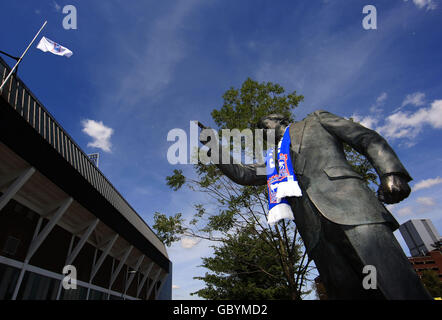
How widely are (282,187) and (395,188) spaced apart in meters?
0.82

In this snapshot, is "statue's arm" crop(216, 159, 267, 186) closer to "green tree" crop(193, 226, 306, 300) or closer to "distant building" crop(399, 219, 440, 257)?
"green tree" crop(193, 226, 306, 300)

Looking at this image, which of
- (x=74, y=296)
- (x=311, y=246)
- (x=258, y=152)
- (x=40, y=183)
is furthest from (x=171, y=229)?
(x=74, y=296)

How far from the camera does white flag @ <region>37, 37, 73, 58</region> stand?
449 inches

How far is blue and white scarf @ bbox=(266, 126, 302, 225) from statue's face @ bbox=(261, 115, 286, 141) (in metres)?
0.26

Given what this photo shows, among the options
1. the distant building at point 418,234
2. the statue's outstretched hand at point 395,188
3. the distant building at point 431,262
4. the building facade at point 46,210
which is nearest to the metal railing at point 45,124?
the building facade at point 46,210

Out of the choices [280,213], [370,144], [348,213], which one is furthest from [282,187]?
[370,144]

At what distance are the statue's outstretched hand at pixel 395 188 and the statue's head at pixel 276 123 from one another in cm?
121

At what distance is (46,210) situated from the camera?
13641 mm

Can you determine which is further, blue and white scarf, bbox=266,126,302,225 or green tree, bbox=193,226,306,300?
green tree, bbox=193,226,306,300

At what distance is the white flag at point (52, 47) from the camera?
11406mm

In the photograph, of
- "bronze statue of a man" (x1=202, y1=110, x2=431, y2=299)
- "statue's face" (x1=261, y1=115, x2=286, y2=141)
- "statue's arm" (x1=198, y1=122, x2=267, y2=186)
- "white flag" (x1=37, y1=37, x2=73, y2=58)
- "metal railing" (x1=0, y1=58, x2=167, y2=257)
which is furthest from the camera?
"white flag" (x1=37, y1=37, x2=73, y2=58)

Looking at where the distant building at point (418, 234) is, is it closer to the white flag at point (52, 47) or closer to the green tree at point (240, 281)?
the green tree at point (240, 281)

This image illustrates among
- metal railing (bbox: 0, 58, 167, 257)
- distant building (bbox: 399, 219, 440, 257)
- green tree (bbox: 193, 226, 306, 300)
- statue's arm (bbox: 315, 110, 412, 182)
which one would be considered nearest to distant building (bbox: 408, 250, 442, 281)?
distant building (bbox: 399, 219, 440, 257)
